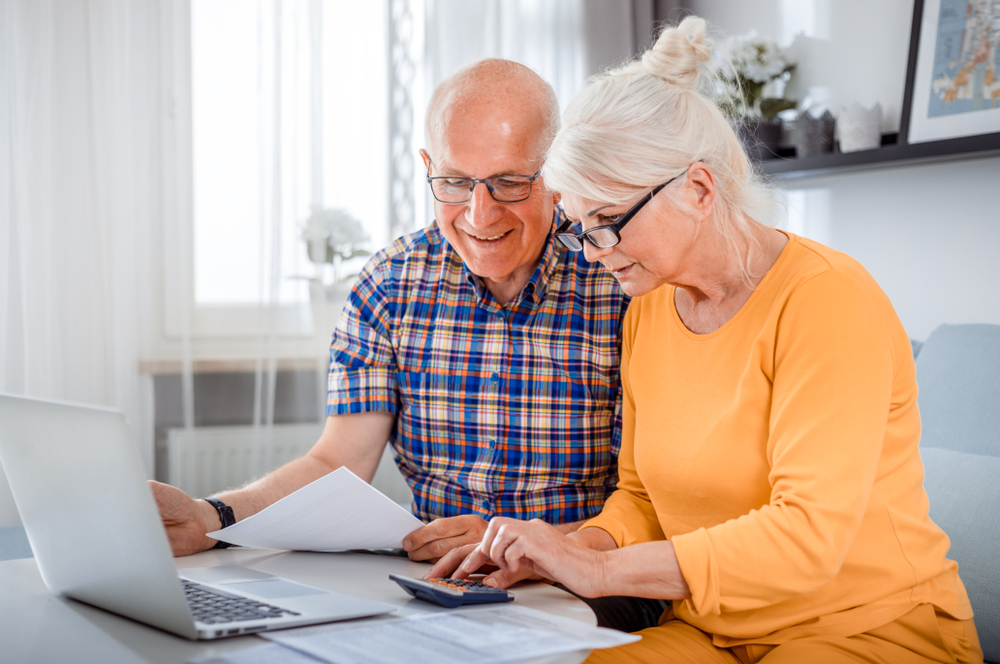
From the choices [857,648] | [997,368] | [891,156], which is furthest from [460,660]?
[891,156]

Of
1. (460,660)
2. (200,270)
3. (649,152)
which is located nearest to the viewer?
(460,660)

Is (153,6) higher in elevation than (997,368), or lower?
higher

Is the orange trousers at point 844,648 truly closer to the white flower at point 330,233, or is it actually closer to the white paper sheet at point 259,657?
the white paper sheet at point 259,657

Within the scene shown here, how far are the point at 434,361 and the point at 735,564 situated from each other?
0.73 meters

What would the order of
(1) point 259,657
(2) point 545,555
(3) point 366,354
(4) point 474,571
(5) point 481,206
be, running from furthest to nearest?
(3) point 366,354
(5) point 481,206
(4) point 474,571
(2) point 545,555
(1) point 259,657

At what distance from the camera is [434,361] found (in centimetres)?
149

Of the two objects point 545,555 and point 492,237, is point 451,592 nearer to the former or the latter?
point 545,555

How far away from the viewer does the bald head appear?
138 centimetres

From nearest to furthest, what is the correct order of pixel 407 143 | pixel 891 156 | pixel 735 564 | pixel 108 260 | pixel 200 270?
pixel 735 564
pixel 891 156
pixel 108 260
pixel 200 270
pixel 407 143

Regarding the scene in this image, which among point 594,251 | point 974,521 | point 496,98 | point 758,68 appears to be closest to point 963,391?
A: point 974,521

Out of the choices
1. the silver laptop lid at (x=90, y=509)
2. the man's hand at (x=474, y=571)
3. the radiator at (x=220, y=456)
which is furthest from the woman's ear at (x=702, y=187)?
the radiator at (x=220, y=456)

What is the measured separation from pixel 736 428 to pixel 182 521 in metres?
0.75

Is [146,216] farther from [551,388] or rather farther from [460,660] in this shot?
[460,660]

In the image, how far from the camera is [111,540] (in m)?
0.78
